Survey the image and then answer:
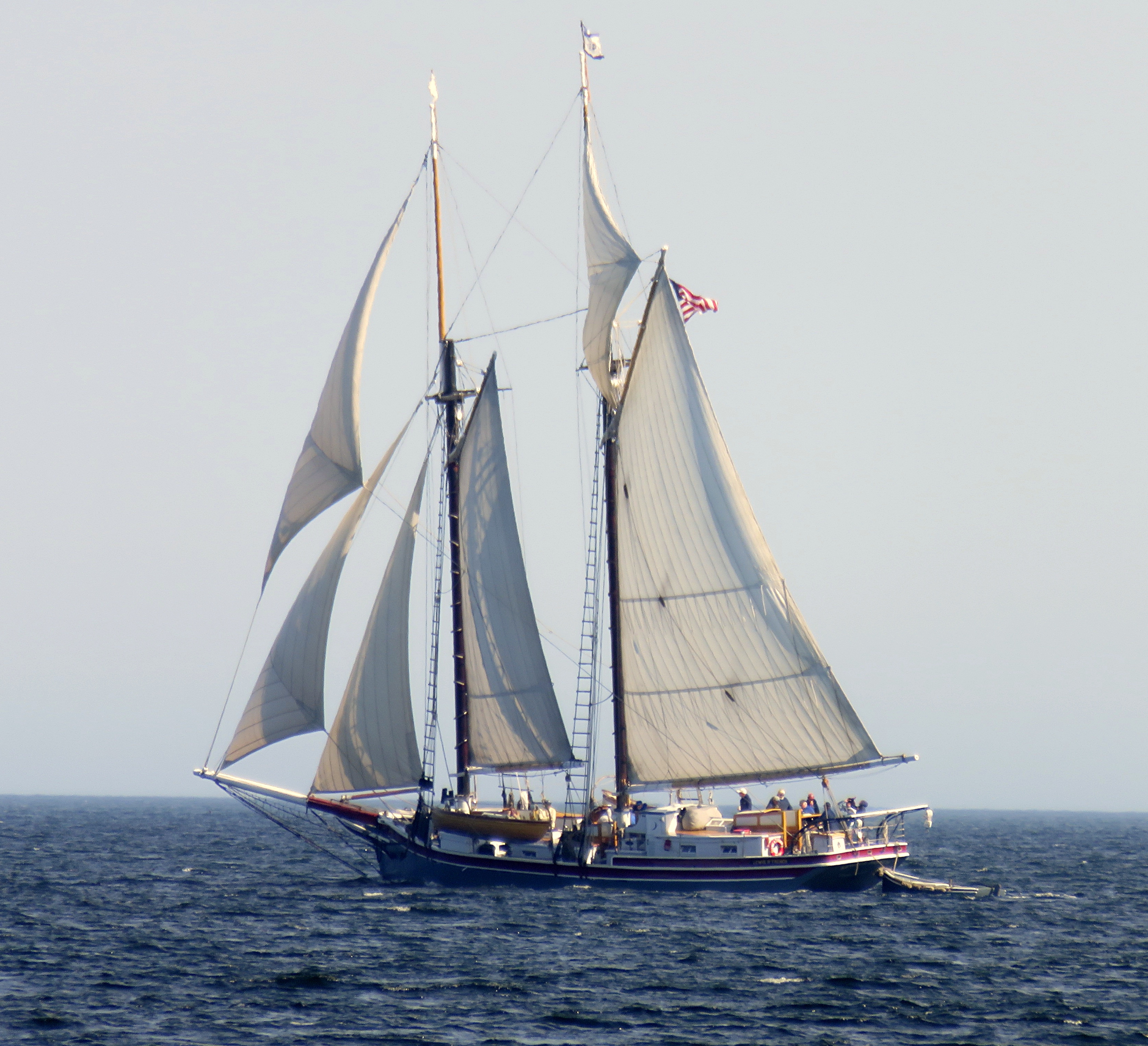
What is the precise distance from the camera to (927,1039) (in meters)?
29.8

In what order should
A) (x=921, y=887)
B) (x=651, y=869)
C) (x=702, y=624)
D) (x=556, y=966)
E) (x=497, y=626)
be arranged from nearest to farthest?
(x=556, y=966) → (x=651, y=869) → (x=702, y=624) → (x=497, y=626) → (x=921, y=887)

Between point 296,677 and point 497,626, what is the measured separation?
6.76m

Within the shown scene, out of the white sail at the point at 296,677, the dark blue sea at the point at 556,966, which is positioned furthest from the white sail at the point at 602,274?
the dark blue sea at the point at 556,966

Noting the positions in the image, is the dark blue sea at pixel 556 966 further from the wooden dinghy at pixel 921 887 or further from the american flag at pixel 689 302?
the american flag at pixel 689 302

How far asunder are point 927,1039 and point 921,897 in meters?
25.5

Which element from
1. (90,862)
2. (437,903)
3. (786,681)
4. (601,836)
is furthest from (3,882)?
(786,681)

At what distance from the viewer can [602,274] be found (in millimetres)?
51219

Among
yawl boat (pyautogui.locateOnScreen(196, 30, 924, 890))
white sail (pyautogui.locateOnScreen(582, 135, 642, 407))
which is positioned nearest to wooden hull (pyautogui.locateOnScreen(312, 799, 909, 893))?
yawl boat (pyautogui.locateOnScreen(196, 30, 924, 890))

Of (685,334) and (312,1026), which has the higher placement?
(685,334)

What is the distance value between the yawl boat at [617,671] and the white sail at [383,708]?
60mm

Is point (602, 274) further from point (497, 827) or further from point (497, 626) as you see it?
point (497, 827)

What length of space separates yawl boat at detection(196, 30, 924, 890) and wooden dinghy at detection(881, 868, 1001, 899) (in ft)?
5.36

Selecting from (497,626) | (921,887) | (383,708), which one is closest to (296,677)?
(383,708)

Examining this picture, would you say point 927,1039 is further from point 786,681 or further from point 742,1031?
point 786,681
